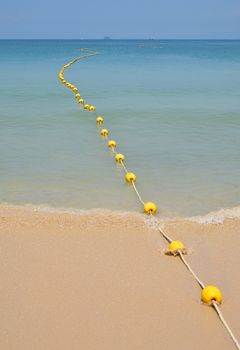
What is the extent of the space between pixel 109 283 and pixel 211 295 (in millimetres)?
830

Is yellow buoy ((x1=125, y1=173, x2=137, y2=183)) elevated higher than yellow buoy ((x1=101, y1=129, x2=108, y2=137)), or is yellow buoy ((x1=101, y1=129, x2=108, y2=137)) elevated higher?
yellow buoy ((x1=101, y1=129, x2=108, y2=137))

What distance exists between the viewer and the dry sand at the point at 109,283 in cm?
291

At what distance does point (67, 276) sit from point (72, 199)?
174cm

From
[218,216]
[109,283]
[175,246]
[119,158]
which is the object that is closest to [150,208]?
[218,216]

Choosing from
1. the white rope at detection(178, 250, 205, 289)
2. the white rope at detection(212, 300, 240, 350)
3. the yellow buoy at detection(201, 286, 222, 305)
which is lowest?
the white rope at detection(212, 300, 240, 350)

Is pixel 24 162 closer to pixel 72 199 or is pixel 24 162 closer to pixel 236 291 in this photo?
pixel 72 199

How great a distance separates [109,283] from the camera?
343cm

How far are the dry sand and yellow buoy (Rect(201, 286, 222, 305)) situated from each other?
73 millimetres

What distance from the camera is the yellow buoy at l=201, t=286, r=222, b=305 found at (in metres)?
3.18

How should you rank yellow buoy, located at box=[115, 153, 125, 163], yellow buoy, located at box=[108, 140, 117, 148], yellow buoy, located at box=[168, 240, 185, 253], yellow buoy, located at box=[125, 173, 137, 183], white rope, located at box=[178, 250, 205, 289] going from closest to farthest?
white rope, located at box=[178, 250, 205, 289], yellow buoy, located at box=[168, 240, 185, 253], yellow buoy, located at box=[125, 173, 137, 183], yellow buoy, located at box=[115, 153, 125, 163], yellow buoy, located at box=[108, 140, 117, 148]

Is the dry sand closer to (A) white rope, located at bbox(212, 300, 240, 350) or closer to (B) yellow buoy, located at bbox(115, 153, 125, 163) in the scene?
(A) white rope, located at bbox(212, 300, 240, 350)

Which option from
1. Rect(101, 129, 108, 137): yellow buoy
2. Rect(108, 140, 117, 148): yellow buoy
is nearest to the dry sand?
Rect(108, 140, 117, 148): yellow buoy

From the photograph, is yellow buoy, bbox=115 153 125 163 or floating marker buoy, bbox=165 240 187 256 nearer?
floating marker buoy, bbox=165 240 187 256

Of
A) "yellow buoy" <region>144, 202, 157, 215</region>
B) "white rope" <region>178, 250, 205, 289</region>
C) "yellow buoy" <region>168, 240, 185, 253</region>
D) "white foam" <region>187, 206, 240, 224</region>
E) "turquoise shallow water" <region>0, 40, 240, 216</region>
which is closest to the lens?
"white rope" <region>178, 250, 205, 289</region>
